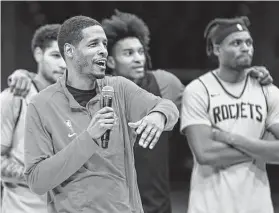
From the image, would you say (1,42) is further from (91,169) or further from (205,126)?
(91,169)

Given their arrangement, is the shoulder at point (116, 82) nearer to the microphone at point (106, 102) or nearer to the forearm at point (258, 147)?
the microphone at point (106, 102)

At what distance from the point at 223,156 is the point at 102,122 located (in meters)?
1.51

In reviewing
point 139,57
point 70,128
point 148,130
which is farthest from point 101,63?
point 139,57

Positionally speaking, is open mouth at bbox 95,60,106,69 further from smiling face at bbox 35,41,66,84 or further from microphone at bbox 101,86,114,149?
smiling face at bbox 35,41,66,84

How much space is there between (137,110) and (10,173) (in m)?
1.41

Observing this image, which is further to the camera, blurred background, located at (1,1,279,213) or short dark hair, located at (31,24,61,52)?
blurred background, located at (1,1,279,213)

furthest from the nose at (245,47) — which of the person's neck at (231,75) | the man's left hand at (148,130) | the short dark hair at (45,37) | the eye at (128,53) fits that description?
the man's left hand at (148,130)

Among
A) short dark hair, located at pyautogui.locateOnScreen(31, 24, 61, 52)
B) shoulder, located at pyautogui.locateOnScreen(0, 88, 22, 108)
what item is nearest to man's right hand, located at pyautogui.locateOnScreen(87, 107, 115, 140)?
shoulder, located at pyautogui.locateOnScreen(0, 88, 22, 108)

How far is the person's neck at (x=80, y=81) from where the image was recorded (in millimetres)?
2599

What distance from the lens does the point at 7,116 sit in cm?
368

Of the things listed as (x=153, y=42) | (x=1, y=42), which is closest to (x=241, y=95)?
(x=153, y=42)

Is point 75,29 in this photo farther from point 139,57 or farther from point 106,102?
point 139,57

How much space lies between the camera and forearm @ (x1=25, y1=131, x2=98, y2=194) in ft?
7.63

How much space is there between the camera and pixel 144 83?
12.8ft
